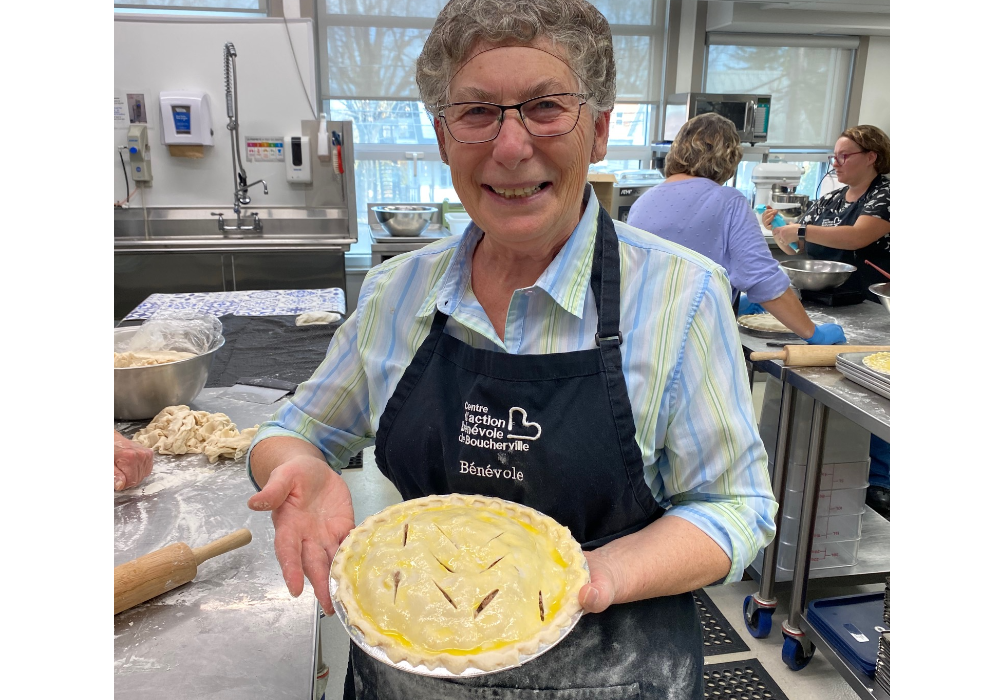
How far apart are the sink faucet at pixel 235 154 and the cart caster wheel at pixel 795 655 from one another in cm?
454

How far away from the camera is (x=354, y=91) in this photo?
618 centimetres

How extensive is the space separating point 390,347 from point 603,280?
428 millimetres

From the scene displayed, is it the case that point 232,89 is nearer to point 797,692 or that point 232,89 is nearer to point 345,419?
point 345,419

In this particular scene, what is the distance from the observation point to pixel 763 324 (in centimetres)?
314

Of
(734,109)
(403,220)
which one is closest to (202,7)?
(403,220)

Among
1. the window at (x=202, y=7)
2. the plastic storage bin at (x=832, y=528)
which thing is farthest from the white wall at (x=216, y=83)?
the plastic storage bin at (x=832, y=528)

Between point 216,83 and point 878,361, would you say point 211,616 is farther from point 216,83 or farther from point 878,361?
point 216,83

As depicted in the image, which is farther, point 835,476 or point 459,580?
point 835,476

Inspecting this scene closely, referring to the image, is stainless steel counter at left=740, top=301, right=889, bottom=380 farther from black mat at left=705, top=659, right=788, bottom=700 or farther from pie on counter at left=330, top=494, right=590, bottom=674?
pie on counter at left=330, top=494, right=590, bottom=674

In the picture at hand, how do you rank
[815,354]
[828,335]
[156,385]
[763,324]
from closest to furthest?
[156,385], [815,354], [828,335], [763,324]

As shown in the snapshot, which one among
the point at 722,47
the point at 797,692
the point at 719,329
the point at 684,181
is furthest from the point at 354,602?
the point at 722,47

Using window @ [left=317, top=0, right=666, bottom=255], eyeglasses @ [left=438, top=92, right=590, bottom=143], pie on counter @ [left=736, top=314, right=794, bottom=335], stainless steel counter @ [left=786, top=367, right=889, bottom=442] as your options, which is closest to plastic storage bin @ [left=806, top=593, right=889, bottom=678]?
stainless steel counter @ [left=786, top=367, right=889, bottom=442]

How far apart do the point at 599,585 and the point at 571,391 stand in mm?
322
